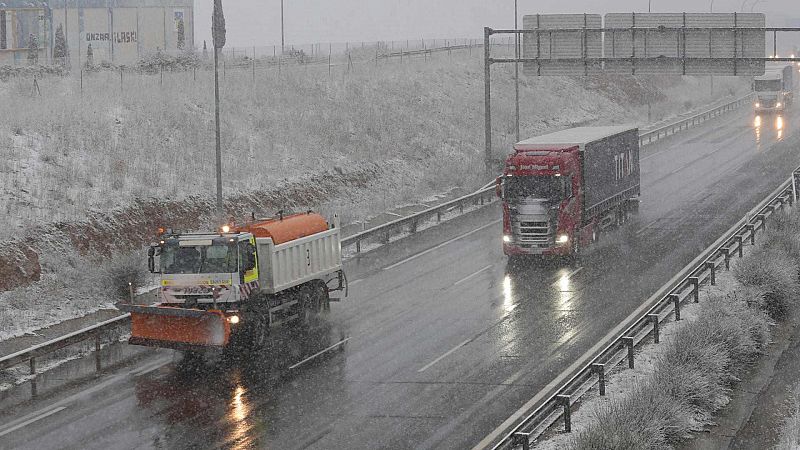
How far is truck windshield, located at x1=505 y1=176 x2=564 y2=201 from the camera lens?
3353 cm

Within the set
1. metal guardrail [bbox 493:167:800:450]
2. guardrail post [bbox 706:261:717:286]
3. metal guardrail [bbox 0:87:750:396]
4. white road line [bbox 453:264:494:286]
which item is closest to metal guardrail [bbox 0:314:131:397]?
metal guardrail [bbox 0:87:750:396]

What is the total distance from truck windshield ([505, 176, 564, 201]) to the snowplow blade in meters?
13.9

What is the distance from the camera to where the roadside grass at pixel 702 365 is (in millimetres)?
17484

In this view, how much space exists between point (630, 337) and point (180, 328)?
30.4 ft

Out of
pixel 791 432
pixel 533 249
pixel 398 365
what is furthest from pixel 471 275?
pixel 791 432

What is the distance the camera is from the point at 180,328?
22547 millimetres

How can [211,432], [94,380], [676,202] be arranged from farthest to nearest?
[676,202] < [94,380] < [211,432]

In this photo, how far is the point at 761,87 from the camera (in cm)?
8194

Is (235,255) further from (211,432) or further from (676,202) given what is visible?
(676,202)

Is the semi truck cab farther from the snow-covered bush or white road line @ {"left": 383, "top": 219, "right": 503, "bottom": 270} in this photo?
the snow-covered bush

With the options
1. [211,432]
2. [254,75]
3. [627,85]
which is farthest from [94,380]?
Answer: [627,85]

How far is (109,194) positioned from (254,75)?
954 inches

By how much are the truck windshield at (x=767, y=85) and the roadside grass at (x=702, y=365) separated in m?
54.1

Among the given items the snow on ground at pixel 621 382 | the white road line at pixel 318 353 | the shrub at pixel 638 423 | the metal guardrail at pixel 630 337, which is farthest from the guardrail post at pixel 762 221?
the shrub at pixel 638 423
